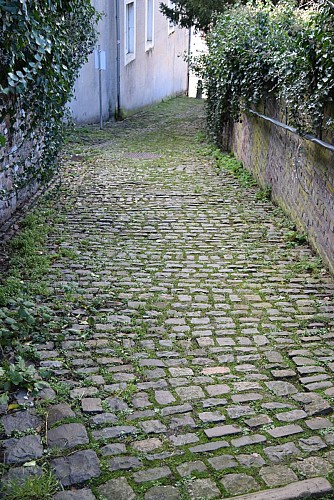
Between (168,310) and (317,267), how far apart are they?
6.14ft

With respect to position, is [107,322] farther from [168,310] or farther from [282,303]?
[282,303]

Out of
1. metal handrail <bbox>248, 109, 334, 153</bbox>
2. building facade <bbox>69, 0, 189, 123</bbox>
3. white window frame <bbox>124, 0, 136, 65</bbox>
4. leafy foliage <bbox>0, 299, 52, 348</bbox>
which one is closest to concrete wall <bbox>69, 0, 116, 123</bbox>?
building facade <bbox>69, 0, 189, 123</bbox>

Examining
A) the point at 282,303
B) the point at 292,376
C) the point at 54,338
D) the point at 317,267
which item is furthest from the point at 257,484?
the point at 317,267

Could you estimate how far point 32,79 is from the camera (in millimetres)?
5520

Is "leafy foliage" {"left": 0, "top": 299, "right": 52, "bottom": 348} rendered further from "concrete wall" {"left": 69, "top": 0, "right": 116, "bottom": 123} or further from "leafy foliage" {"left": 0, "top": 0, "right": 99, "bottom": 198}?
"concrete wall" {"left": 69, "top": 0, "right": 116, "bottom": 123}

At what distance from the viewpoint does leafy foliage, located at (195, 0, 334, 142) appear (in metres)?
5.57

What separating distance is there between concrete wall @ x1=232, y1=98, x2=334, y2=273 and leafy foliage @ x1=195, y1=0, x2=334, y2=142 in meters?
0.34

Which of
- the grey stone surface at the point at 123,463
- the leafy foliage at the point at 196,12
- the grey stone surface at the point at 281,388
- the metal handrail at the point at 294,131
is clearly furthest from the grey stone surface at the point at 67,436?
Result: the leafy foliage at the point at 196,12

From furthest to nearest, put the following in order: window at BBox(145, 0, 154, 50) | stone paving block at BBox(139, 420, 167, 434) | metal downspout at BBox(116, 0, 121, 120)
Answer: window at BBox(145, 0, 154, 50)
metal downspout at BBox(116, 0, 121, 120)
stone paving block at BBox(139, 420, 167, 434)

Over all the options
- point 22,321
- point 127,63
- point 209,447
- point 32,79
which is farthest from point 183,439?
point 127,63

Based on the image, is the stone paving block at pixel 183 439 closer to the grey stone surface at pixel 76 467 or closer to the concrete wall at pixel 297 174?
the grey stone surface at pixel 76 467

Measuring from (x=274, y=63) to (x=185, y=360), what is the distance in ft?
15.6

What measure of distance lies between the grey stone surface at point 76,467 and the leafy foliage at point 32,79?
2359mm

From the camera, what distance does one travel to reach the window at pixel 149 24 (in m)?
21.5
